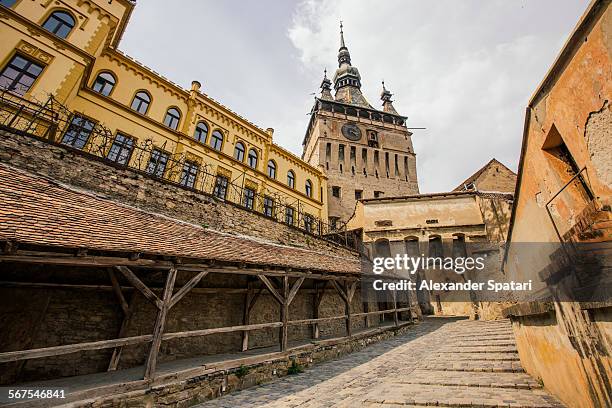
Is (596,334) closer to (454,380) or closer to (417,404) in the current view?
(417,404)

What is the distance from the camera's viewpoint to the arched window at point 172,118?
15.0 m

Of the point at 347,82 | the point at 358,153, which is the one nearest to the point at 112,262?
→ the point at 358,153

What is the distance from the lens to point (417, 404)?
12.0 ft

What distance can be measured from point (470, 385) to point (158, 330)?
5.60 meters

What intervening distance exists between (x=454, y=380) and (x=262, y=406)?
11.4 ft

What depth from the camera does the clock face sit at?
32178 mm

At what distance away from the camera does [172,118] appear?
15.3 meters

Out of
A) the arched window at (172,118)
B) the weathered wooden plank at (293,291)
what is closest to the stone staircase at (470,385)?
the weathered wooden plank at (293,291)

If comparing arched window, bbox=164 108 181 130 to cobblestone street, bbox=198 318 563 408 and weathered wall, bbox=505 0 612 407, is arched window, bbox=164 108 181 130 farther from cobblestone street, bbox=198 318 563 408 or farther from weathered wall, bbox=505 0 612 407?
weathered wall, bbox=505 0 612 407

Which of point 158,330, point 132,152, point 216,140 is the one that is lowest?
point 158,330

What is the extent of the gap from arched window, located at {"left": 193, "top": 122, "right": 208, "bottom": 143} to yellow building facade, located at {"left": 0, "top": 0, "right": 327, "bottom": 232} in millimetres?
61

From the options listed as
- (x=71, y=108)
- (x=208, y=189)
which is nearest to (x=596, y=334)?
(x=208, y=189)

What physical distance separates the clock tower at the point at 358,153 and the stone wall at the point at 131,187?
14.5 metres

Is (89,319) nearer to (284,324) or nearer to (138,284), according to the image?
(138,284)
